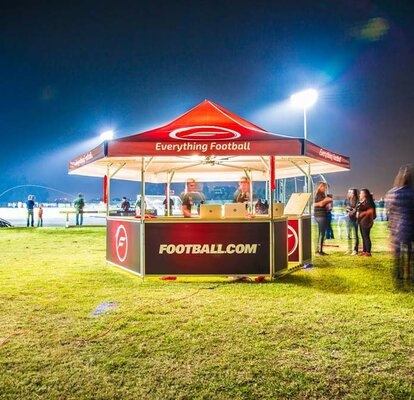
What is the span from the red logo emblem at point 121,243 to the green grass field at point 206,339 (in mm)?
890

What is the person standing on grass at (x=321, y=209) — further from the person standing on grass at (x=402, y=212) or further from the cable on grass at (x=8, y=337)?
the cable on grass at (x=8, y=337)

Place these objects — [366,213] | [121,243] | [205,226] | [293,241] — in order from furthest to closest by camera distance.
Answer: [366,213] → [293,241] → [121,243] → [205,226]

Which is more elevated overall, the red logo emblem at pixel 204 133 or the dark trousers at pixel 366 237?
the red logo emblem at pixel 204 133

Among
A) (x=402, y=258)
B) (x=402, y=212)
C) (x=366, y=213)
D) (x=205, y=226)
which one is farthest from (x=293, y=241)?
(x=402, y=212)

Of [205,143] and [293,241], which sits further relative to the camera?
[293,241]

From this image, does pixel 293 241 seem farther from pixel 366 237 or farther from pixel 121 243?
pixel 121 243

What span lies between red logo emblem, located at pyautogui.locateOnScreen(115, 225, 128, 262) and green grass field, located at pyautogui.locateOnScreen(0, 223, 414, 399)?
89 centimetres

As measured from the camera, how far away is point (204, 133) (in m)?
7.12

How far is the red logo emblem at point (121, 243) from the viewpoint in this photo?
816cm

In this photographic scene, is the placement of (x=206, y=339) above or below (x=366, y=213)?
below

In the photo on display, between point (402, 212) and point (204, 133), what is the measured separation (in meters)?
3.46

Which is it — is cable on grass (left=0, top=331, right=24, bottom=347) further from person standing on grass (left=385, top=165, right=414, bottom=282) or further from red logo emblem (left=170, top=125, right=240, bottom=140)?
person standing on grass (left=385, top=165, right=414, bottom=282)

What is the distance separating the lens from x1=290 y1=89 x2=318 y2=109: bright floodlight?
1842cm

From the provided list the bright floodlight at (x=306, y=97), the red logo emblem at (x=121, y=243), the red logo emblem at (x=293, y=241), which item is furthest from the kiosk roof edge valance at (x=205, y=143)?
the bright floodlight at (x=306, y=97)
